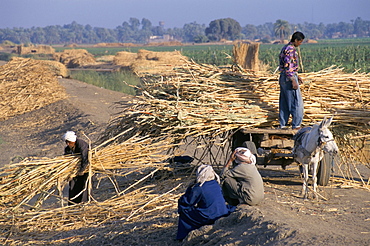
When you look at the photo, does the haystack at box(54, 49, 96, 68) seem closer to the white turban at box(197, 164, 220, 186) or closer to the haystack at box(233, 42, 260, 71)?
the haystack at box(233, 42, 260, 71)

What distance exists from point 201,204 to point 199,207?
1.7 inches

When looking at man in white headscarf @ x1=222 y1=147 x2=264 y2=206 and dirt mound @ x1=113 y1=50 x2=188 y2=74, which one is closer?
man in white headscarf @ x1=222 y1=147 x2=264 y2=206

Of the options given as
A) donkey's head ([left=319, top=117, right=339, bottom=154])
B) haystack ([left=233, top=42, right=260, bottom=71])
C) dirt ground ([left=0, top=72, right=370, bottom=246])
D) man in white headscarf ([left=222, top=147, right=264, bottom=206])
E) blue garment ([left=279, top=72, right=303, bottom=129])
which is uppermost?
haystack ([left=233, top=42, right=260, bottom=71])

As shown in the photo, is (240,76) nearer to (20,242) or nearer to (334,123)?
(334,123)

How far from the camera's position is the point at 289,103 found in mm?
7043

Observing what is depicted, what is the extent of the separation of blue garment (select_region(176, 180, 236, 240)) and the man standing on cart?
2410 mm

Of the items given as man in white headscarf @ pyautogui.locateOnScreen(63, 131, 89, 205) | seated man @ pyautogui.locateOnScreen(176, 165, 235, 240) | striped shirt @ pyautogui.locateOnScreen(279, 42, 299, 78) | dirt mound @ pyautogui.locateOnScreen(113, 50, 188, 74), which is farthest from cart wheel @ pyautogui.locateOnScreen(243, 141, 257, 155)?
dirt mound @ pyautogui.locateOnScreen(113, 50, 188, 74)

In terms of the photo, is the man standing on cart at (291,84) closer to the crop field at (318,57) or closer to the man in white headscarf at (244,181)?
the man in white headscarf at (244,181)

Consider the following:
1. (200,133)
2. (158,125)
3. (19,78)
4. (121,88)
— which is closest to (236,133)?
(200,133)

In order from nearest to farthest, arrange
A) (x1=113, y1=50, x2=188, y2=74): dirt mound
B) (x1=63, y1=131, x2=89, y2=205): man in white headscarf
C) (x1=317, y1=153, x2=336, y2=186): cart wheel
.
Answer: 1. (x1=63, y1=131, x2=89, y2=205): man in white headscarf
2. (x1=317, y1=153, x2=336, y2=186): cart wheel
3. (x1=113, y1=50, x2=188, y2=74): dirt mound

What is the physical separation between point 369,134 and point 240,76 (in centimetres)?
217

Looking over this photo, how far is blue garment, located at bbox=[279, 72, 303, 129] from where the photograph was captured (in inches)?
278

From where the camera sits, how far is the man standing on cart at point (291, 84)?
Answer: 7.04m

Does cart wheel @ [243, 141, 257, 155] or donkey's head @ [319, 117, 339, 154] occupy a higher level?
donkey's head @ [319, 117, 339, 154]
